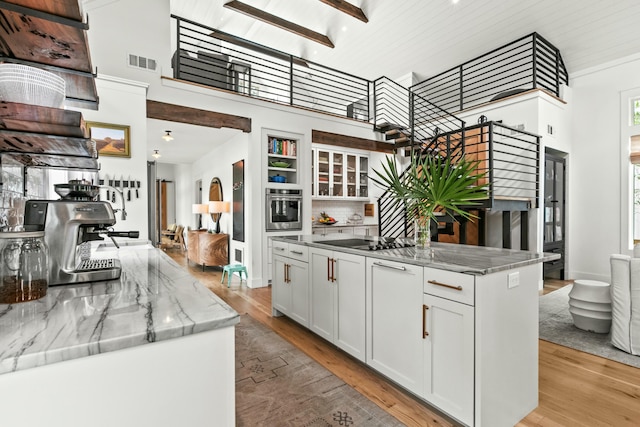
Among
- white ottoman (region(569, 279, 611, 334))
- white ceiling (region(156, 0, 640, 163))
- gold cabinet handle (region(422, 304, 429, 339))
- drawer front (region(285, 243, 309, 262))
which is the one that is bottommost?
white ottoman (region(569, 279, 611, 334))

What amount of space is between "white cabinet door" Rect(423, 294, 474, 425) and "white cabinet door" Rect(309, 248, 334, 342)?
0.94 m

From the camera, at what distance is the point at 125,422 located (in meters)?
0.71

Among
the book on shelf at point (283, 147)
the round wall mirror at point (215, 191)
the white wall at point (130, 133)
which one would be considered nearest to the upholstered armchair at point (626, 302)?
the book on shelf at point (283, 147)

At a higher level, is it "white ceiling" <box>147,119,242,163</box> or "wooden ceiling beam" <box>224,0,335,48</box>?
A: "wooden ceiling beam" <box>224,0,335,48</box>

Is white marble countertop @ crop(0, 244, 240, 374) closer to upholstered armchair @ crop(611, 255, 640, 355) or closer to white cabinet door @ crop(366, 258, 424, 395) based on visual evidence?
white cabinet door @ crop(366, 258, 424, 395)

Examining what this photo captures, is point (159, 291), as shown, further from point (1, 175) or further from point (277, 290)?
point (277, 290)

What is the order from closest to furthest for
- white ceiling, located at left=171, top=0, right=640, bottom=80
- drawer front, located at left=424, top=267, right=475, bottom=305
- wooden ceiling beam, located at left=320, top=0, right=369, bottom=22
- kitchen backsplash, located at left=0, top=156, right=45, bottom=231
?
kitchen backsplash, located at left=0, top=156, right=45, bottom=231, drawer front, located at left=424, top=267, right=475, bottom=305, white ceiling, located at left=171, top=0, right=640, bottom=80, wooden ceiling beam, located at left=320, top=0, right=369, bottom=22

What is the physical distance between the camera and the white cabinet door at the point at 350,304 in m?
2.26

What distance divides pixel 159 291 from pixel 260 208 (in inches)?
156

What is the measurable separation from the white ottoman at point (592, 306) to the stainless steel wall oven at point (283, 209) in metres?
3.73

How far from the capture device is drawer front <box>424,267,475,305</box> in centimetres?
158

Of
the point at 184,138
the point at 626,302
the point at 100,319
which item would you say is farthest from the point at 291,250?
the point at 184,138

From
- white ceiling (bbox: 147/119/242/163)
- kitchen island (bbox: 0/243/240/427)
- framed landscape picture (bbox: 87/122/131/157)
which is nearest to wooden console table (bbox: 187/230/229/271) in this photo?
white ceiling (bbox: 147/119/242/163)

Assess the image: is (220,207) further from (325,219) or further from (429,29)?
(429,29)
